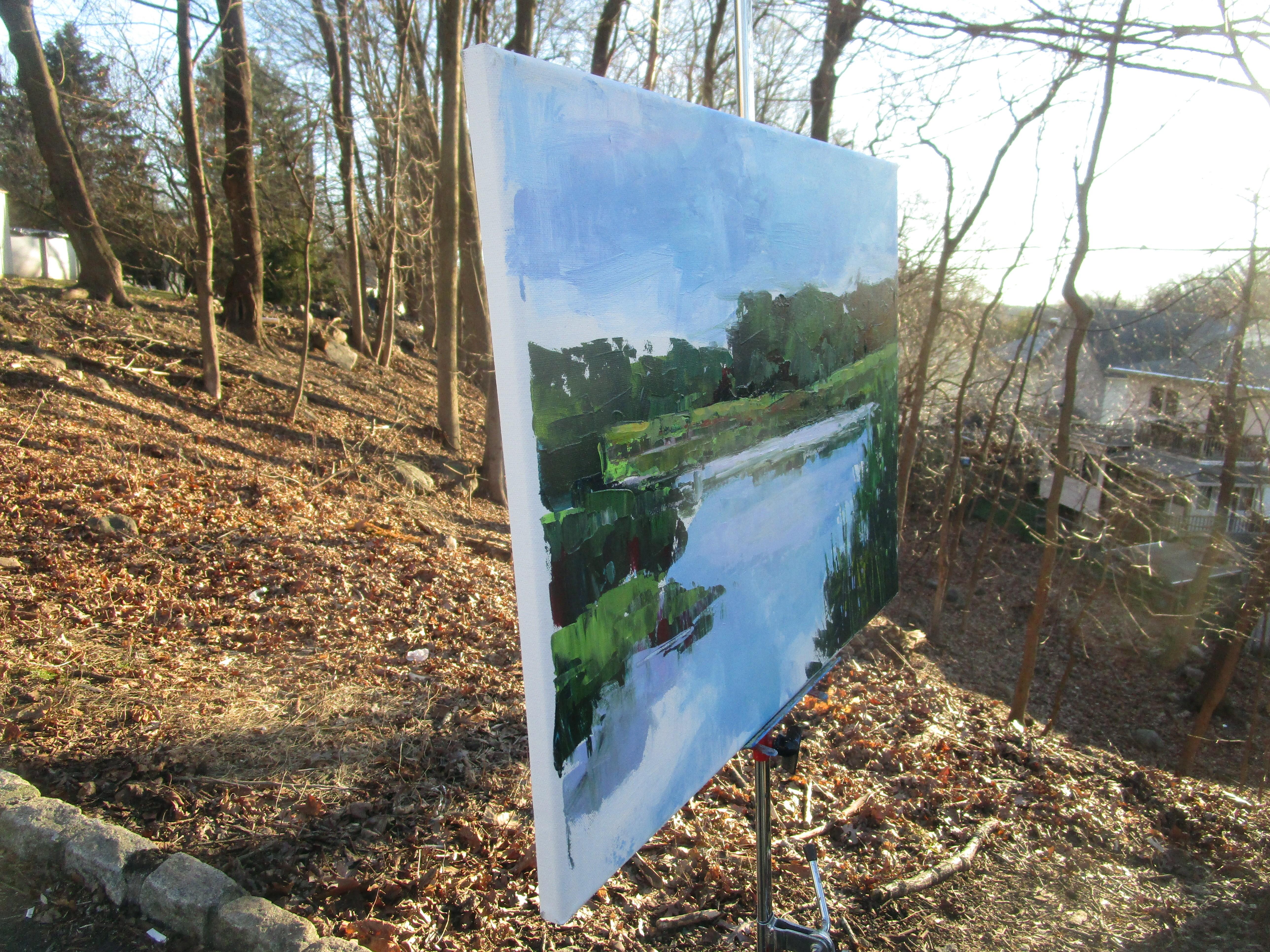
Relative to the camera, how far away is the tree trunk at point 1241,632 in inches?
307

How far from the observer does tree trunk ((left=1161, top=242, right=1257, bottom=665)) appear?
910cm

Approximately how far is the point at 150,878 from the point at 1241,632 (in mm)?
9533

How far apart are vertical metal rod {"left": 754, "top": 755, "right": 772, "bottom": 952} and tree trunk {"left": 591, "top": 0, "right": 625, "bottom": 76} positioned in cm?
941

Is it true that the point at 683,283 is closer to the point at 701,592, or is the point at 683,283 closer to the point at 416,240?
the point at 701,592

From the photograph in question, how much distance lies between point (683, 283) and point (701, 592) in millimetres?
719

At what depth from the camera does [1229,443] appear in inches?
406

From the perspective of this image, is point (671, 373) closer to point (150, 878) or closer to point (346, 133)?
point (150, 878)

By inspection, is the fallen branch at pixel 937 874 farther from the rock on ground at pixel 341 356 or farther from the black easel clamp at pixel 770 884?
the rock on ground at pixel 341 356

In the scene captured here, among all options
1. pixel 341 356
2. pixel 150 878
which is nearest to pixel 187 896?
pixel 150 878

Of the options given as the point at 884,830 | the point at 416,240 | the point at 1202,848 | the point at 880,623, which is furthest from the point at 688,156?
the point at 416,240

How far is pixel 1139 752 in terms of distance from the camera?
1101 cm

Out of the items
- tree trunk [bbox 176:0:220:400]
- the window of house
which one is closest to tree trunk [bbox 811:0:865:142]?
tree trunk [bbox 176:0:220:400]

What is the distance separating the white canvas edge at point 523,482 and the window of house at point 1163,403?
17.0 meters

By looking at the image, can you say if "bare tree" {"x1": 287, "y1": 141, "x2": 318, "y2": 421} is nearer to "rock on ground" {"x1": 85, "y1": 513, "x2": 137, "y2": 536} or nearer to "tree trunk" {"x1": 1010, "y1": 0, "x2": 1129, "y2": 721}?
"rock on ground" {"x1": 85, "y1": 513, "x2": 137, "y2": 536}
